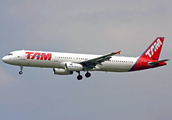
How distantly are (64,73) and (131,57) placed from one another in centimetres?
1293

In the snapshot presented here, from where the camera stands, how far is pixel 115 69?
2643 inches

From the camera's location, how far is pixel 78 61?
65.1m

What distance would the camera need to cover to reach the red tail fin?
7049cm

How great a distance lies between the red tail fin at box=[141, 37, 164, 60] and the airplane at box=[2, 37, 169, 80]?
23 cm

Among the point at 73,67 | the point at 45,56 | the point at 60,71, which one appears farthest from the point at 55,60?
the point at 60,71

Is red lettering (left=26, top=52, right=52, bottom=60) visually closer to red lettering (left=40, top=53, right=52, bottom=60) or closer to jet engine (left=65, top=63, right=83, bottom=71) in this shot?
red lettering (left=40, top=53, right=52, bottom=60)

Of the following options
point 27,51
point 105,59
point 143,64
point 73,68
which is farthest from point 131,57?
point 27,51

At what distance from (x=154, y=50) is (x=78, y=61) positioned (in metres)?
16.0

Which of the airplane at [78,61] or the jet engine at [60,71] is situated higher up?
the airplane at [78,61]

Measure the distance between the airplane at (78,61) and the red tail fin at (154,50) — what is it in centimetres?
23

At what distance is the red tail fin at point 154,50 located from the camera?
231 feet

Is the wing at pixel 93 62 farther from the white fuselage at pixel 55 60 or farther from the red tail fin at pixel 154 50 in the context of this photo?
the red tail fin at pixel 154 50

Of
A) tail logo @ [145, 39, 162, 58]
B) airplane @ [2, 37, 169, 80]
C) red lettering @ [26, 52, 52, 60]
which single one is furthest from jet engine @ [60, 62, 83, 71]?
tail logo @ [145, 39, 162, 58]

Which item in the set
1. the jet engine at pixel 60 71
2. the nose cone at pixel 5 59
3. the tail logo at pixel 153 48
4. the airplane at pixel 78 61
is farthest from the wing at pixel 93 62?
the nose cone at pixel 5 59
